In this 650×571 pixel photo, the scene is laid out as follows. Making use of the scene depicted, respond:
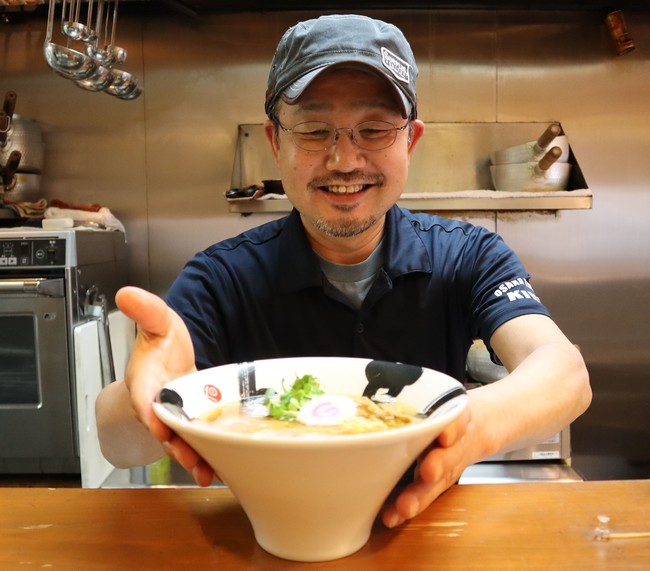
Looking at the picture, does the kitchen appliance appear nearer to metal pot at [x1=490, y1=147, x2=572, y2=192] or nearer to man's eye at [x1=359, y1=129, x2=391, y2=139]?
man's eye at [x1=359, y1=129, x2=391, y2=139]

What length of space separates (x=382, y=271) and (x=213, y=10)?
88.3 inches

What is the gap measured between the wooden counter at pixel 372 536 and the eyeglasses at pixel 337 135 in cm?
74

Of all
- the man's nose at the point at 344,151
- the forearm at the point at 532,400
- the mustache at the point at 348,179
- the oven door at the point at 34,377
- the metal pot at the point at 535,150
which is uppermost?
the metal pot at the point at 535,150

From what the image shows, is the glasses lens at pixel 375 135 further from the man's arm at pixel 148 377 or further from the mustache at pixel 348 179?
the man's arm at pixel 148 377

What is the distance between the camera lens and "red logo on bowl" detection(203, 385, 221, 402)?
2.48ft

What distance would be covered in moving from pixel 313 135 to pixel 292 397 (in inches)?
27.9

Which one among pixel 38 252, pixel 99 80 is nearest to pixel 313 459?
pixel 38 252

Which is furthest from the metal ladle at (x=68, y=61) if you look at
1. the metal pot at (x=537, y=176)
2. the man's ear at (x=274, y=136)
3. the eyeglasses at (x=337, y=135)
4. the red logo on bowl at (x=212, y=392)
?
the red logo on bowl at (x=212, y=392)

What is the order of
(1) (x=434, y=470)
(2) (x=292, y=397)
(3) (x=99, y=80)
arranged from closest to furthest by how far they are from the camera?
1. (1) (x=434, y=470)
2. (2) (x=292, y=397)
3. (3) (x=99, y=80)

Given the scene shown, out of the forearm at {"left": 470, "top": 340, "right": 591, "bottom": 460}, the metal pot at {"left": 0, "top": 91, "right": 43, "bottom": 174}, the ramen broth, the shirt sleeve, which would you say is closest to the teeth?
the shirt sleeve

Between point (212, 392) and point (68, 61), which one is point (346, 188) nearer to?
point (212, 392)

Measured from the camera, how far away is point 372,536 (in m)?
0.73

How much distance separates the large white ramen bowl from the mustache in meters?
0.59

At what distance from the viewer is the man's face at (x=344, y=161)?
123 centimetres
